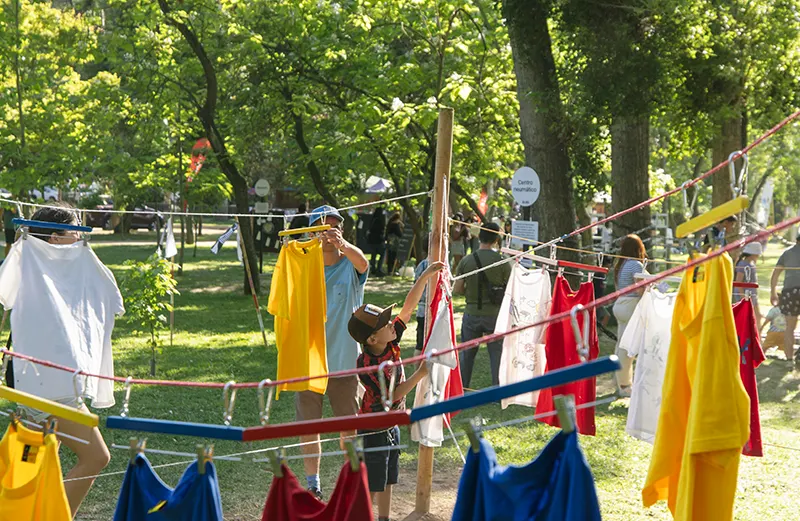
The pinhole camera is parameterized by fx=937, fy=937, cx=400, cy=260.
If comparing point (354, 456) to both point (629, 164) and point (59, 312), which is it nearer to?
point (59, 312)

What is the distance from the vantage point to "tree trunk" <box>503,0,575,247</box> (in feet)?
40.9

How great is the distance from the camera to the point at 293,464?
23.4 feet

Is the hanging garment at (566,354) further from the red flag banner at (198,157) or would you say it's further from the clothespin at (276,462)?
the red flag banner at (198,157)

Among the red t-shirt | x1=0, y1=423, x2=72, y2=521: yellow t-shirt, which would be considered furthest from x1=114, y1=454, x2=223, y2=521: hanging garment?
the red t-shirt

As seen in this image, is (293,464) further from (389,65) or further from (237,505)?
(389,65)

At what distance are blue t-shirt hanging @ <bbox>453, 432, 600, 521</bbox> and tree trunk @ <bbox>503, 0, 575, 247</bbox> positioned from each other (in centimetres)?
1027

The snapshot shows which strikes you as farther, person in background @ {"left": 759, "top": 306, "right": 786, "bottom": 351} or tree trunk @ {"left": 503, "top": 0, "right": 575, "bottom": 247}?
tree trunk @ {"left": 503, "top": 0, "right": 575, "bottom": 247}

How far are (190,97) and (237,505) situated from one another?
14.4 meters

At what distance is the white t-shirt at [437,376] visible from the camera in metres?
5.07

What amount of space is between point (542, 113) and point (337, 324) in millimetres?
7704

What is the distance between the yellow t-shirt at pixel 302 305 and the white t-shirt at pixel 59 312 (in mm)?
1209

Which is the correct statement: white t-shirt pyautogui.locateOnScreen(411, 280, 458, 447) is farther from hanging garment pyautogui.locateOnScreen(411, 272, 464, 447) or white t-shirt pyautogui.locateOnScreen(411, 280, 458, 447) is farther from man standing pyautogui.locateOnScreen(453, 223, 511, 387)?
man standing pyautogui.locateOnScreen(453, 223, 511, 387)

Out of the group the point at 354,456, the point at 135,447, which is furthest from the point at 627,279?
the point at 135,447

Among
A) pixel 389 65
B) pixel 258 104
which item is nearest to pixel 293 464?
pixel 389 65
